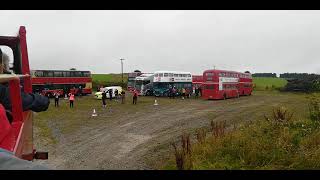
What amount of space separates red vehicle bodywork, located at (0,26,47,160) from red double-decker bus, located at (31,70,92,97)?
3697cm

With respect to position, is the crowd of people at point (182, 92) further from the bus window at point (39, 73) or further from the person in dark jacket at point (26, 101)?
the person in dark jacket at point (26, 101)

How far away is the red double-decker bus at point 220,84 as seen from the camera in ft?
126

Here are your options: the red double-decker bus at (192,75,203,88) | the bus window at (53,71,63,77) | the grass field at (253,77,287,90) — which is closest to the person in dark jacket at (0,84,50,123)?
the bus window at (53,71,63,77)

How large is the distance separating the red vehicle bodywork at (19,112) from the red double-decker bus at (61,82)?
36965mm

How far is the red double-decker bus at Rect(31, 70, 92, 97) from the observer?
42000mm

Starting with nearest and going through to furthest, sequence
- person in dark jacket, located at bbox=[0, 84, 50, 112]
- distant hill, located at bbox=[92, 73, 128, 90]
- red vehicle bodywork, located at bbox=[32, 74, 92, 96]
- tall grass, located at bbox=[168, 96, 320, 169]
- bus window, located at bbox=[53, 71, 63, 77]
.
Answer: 1. person in dark jacket, located at bbox=[0, 84, 50, 112]
2. tall grass, located at bbox=[168, 96, 320, 169]
3. red vehicle bodywork, located at bbox=[32, 74, 92, 96]
4. bus window, located at bbox=[53, 71, 63, 77]
5. distant hill, located at bbox=[92, 73, 128, 90]

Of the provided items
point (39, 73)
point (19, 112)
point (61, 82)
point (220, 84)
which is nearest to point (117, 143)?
point (19, 112)

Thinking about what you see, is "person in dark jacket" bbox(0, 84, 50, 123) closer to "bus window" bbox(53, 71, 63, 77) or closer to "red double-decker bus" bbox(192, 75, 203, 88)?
"bus window" bbox(53, 71, 63, 77)

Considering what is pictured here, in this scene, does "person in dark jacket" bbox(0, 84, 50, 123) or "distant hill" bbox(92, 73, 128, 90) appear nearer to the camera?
"person in dark jacket" bbox(0, 84, 50, 123)

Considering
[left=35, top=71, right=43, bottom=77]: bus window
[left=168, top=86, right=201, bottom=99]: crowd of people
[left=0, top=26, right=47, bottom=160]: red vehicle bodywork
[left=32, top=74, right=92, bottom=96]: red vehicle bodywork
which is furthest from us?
[left=168, top=86, right=201, bottom=99]: crowd of people

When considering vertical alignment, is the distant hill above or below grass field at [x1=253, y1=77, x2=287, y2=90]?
above

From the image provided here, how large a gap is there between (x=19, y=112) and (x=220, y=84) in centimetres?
3572

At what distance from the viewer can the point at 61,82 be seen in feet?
147

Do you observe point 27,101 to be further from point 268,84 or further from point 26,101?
point 268,84
